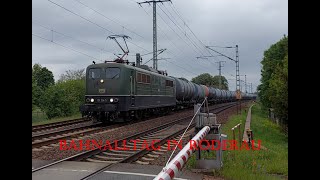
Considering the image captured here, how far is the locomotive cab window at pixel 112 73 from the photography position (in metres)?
20.2

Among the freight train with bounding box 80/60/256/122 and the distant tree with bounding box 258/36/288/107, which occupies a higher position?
the distant tree with bounding box 258/36/288/107

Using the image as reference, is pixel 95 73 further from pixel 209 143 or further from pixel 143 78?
pixel 209 143

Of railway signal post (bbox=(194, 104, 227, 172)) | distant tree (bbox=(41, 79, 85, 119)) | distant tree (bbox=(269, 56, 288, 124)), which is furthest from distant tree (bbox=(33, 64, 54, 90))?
railway signal post (bbox=(194, 104, 227, 172))

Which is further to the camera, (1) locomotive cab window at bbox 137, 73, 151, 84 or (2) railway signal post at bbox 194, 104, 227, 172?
(1) locomotive cab window at bbox 137, 73, 151, 84

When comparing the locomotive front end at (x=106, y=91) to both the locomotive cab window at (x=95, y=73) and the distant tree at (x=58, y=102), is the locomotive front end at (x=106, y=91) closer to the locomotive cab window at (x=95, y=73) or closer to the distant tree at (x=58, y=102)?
the locomotive cab window at (x=95, y=73)

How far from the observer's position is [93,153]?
10.2 m

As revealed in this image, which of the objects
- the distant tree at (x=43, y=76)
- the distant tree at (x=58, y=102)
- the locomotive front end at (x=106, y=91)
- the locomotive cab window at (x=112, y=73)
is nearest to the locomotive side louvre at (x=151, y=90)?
the locomotive front end at (x=106, y=91)

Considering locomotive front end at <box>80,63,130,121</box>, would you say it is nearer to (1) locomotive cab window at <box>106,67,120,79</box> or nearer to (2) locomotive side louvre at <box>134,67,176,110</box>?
(1) locomotive cab window at <box>106,67,120,79</box>

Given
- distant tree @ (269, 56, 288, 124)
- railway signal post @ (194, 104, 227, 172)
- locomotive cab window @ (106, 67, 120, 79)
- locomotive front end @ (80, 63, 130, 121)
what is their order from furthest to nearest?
locomotive cab window @ (106, 67, 120, 79) → locomotive front end @ (80, 63, 130, 121) → distant tree @ (269, 56, 288, 124) → railway signal post @ (194, 104, 227, 172)

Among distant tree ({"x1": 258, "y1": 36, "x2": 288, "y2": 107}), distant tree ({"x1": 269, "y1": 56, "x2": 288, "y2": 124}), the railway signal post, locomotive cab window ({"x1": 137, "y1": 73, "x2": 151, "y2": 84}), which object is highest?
distant tree ({"x1": 258, "y1": 36, "x2": 288, "y2": 107})

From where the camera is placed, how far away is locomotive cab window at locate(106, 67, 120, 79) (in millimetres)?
20188
